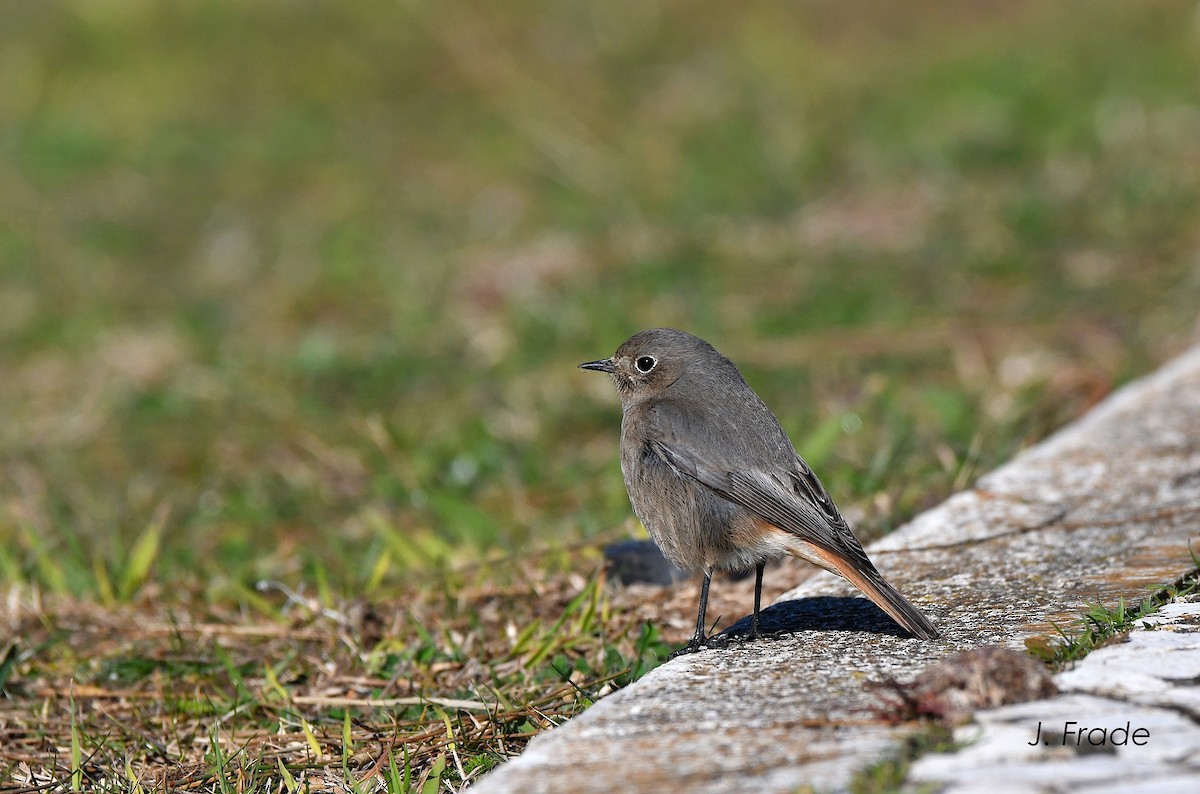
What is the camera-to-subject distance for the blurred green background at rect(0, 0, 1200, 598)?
549cm

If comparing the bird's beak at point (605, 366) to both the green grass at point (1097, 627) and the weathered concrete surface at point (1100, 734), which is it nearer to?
the green grass at point (1097, 627)

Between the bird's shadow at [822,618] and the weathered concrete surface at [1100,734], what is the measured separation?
57 cm

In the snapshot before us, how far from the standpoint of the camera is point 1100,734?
2406mm

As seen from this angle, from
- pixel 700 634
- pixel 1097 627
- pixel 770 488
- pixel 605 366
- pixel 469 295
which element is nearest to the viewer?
pixel 1097 627

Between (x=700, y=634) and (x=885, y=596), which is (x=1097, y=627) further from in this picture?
(x=700, y=634)

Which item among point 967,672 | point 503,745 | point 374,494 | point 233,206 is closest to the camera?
point 967,672

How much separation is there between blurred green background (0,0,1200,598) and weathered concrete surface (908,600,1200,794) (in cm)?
162

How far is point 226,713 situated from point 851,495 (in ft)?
6.81

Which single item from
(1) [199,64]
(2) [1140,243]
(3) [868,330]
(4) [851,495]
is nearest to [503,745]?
(4) [851,495]

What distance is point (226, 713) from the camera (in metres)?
3.61

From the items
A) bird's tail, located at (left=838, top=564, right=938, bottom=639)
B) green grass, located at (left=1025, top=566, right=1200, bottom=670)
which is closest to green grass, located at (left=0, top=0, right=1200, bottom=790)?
bird's tail, located at (left=838, top=564, right=938, bottom=639)

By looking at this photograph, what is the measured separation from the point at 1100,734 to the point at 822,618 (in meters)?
1.06

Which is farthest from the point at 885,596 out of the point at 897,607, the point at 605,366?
the point at 605,366

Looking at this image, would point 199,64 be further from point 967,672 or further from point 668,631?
point 967,672
